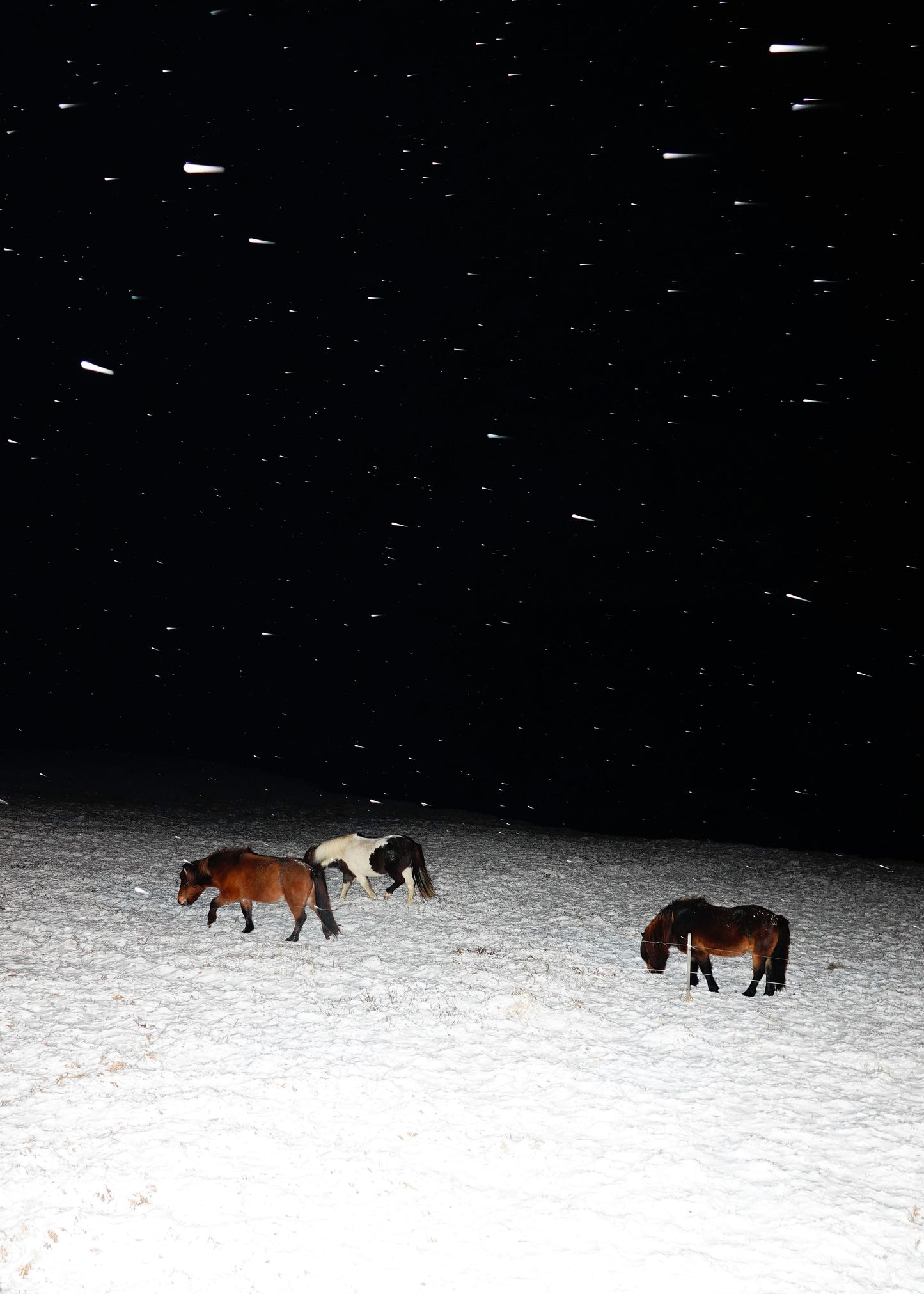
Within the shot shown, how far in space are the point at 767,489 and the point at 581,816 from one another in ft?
48.8

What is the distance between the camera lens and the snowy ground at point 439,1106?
386 cm

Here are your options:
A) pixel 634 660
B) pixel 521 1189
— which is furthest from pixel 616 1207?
pixel 634 660

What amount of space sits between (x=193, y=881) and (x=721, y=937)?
5.29 meters

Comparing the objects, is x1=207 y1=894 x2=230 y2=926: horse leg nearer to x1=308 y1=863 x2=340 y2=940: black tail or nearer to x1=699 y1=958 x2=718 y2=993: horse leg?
x1=308 y1=863 x2=340 y2=940: black tail

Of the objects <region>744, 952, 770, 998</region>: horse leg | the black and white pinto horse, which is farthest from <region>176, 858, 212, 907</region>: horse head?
<region>744, 952, 770, 998</region>: horse leg

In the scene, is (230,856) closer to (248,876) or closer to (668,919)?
(248,876)

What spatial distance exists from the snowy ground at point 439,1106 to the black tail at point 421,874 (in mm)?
356

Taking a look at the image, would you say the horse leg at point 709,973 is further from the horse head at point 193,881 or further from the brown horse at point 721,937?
the horse head at point 193,881

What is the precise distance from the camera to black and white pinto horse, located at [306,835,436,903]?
28.3 ft

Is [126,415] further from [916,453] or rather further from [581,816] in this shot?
[916,453]

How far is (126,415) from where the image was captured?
118ft

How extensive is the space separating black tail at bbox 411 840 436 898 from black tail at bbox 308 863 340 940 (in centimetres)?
170

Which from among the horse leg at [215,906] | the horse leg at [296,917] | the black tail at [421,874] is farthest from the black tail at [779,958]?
the horse leg at [215,906]

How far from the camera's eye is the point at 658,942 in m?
7.27
